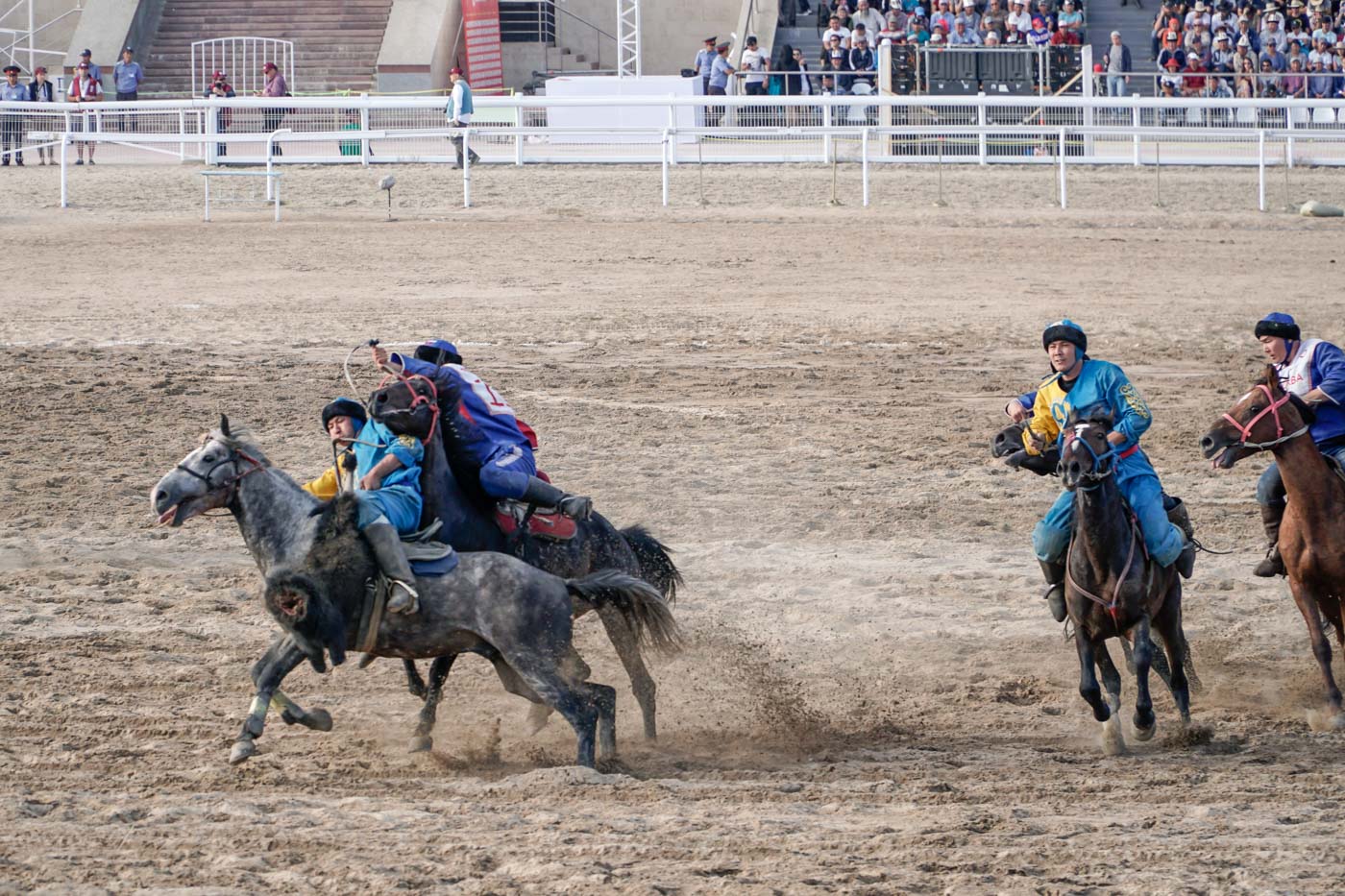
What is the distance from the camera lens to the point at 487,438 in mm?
7594

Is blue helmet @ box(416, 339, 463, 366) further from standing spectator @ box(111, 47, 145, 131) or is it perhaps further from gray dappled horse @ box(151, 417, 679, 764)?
standing spectator @ box(111, 47, 145, 131)

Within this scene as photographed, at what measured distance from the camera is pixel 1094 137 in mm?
25172

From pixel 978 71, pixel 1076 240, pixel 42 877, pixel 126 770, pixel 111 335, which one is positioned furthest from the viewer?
pixel 978 71

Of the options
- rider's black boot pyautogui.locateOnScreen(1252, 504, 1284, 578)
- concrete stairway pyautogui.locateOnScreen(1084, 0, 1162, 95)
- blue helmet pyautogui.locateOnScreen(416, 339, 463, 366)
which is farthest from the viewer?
concrete stairway pyautogui.locateOnScreen(1084, 0, 1162, 95)

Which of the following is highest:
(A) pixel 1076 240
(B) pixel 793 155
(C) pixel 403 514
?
(B) pixel 793 155

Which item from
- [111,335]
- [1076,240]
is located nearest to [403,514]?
[111,335]

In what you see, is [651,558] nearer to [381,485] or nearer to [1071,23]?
[381,485]

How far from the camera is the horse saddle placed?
7.67m

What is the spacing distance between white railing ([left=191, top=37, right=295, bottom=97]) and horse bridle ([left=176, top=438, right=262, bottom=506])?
28657 millimetres

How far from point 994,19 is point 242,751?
26.4m

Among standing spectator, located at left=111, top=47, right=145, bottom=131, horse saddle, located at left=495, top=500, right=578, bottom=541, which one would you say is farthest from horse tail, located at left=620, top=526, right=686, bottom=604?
standing spectator, located at left=111, top=47, right=145, bottom=131

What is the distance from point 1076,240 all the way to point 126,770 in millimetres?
16193

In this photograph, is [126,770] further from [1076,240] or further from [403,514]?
[1076,240]

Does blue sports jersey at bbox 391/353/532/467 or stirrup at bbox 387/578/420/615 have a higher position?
blue sports jersey at bbox 391/353/532/467
